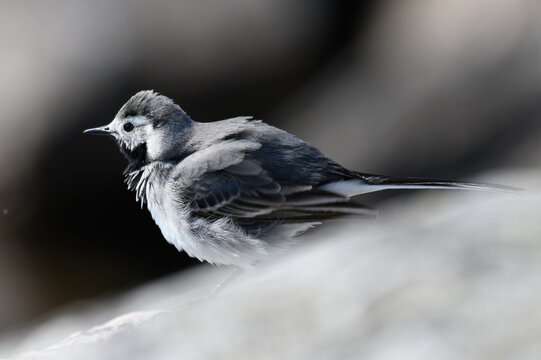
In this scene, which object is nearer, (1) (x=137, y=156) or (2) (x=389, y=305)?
(2) (x=389, y=305)

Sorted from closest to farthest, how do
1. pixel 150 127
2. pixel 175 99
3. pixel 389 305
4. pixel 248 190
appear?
pixel 389 305, pixel 248 190, pixel 150 127, pixel 175 99

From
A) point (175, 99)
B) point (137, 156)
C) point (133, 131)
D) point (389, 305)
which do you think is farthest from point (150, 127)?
point (175, 99)

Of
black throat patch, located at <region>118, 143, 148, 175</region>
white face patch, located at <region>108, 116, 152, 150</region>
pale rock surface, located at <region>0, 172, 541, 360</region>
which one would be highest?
white face patch, located at <region>108, 116, 152, 150</region>

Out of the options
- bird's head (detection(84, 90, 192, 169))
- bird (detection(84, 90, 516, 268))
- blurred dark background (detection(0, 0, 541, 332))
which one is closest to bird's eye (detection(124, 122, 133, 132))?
bird's head (detection(84, 90, 192, 169))

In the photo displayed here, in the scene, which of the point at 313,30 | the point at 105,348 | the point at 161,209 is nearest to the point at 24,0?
the point at 313,30

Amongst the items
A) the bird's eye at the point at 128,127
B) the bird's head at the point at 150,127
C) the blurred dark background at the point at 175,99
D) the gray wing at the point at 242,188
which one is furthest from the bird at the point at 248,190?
the blurred dark background at the point at 175,99

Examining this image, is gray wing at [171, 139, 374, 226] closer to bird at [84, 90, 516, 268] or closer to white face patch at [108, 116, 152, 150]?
bird at [84, 90, 516, 268]

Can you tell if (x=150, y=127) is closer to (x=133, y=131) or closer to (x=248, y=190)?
(x=133, y=131)
